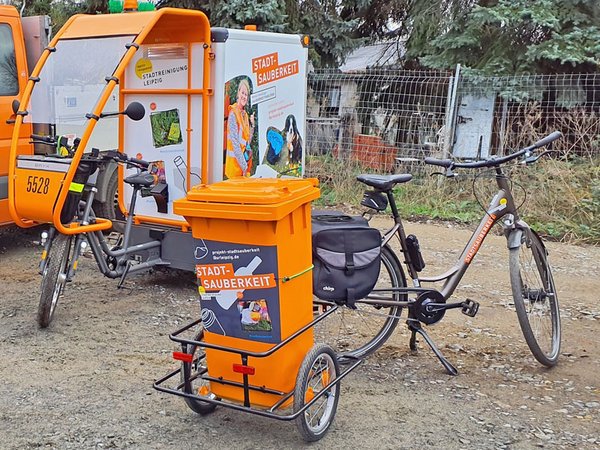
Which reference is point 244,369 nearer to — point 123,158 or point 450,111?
point 123,158

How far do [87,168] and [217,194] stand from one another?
1.82m

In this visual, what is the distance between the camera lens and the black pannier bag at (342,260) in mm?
3594

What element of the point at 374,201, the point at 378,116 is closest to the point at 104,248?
the point at 374,201

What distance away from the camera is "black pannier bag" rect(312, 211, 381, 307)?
359 centimetres

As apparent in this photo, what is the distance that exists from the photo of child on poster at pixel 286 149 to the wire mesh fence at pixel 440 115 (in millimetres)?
3103

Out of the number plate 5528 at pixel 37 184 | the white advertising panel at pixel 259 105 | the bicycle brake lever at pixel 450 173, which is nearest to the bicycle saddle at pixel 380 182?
the bicycle brake lever at pixel 450 173

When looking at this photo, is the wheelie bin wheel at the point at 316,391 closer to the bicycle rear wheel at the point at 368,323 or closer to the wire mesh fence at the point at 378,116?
the bicycle rear wheel at the point at 368,323

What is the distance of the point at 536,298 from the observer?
4305 mm

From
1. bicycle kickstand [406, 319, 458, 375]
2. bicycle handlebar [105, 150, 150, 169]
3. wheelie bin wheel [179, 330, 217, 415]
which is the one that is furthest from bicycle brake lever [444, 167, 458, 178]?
bicycle handlebar [105, 150, 150, 169]

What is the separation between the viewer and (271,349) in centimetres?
306

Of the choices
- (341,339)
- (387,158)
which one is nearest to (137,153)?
(341,339)

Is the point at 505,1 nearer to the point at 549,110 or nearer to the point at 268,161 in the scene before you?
the point at 549,110

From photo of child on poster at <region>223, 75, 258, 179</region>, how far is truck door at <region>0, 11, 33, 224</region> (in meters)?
2.35

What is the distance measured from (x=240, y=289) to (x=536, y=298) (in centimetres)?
211
